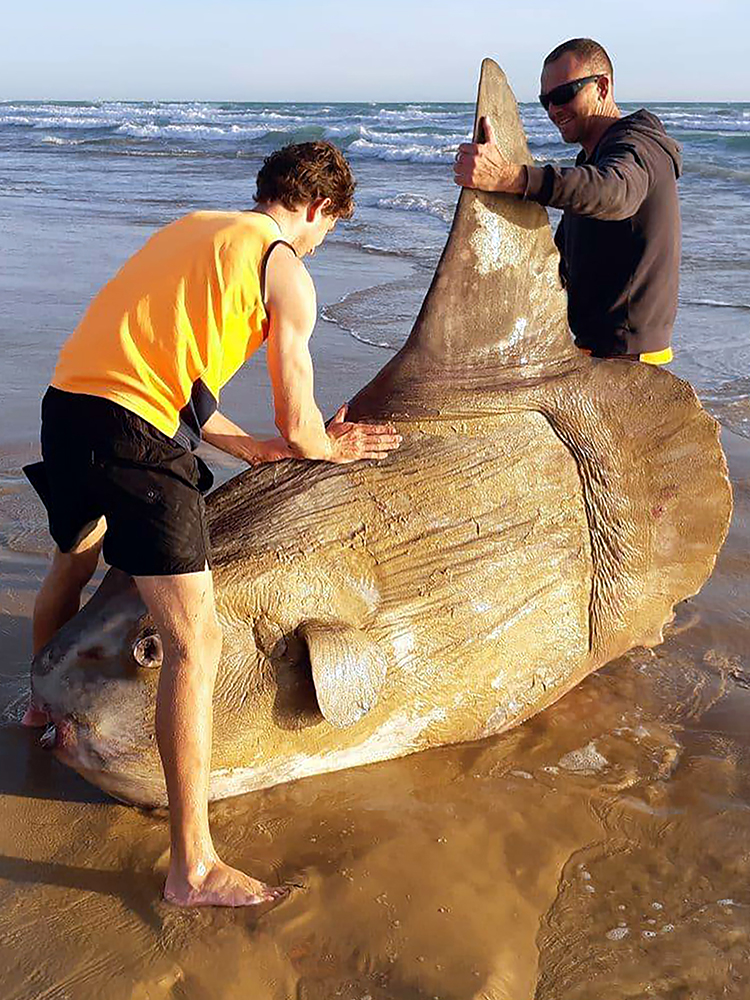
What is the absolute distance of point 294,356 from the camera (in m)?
3.17

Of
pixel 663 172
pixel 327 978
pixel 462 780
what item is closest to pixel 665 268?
pixel 663 172

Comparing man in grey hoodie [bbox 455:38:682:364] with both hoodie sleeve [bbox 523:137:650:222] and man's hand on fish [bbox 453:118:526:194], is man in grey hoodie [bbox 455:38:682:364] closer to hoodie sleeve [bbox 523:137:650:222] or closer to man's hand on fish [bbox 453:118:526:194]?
hoodie sleeve [bbox 523:137:650:222]

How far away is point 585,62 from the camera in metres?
4.59

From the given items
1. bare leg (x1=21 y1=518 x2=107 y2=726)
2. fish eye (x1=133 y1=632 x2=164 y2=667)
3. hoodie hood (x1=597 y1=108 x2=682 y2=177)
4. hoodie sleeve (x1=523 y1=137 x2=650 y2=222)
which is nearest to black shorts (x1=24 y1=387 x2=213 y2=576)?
fish eye (x1=133 y1=632 x2=164 y2=667)

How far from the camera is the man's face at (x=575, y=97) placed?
4594mm

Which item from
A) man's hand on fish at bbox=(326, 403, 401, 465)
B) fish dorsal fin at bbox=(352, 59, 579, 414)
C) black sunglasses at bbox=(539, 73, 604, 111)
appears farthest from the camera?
black sunglasses at bbox=(539, 73, 604, 111)

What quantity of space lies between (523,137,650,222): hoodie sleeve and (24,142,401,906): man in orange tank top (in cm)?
97

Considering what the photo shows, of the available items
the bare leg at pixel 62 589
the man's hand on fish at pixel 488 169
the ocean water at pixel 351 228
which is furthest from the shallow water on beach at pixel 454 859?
the ocean water at pixel 351 228

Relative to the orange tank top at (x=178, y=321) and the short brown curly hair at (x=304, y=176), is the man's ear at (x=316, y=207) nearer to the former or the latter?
the short brown curly hair at (x=304, y=176)

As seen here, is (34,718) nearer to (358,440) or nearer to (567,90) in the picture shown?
(358,440)

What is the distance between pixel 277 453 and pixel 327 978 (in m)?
1.69

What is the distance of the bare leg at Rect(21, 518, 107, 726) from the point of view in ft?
12.5

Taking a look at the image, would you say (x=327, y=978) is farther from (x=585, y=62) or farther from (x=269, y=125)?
(x=269, y=125)

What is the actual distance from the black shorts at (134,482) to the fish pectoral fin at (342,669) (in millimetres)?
461
